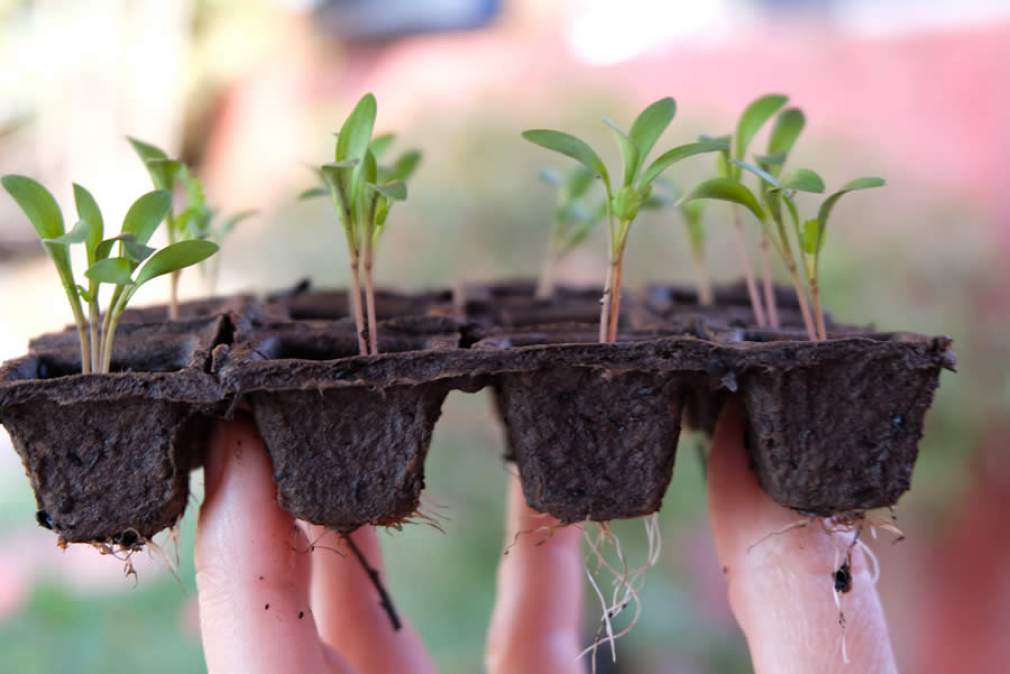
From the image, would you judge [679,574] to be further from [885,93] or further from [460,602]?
[885,93]

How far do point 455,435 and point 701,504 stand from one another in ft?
2.40

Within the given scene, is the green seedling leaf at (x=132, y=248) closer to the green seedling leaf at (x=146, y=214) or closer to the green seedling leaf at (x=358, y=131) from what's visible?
the green seedling leaf at (x=146, y=214)

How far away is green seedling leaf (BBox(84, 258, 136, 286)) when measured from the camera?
0.68m

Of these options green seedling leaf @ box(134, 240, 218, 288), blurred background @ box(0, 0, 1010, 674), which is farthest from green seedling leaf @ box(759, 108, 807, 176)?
blurred background @ box(0, 0, 1010, 674)

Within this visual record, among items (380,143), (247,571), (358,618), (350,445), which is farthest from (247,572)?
(380,143)

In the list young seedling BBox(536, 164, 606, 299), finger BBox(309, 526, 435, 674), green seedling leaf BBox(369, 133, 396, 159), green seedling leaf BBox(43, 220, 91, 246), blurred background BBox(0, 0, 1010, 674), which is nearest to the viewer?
green seedling leaf BBox(43, 220, 91, 246)

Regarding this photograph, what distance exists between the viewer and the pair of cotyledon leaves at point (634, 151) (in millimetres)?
713

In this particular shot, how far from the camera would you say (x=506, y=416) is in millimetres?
761

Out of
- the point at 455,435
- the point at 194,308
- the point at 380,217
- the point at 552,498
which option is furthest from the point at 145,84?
the point at 552,498

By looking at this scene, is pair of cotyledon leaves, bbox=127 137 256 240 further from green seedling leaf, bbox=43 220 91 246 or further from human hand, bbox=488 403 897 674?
human hand, bbox=488 403 897 674

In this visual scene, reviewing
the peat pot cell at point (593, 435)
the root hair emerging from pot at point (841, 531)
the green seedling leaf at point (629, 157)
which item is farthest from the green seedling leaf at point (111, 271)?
the root hair emerging from pot at point (841, 531)

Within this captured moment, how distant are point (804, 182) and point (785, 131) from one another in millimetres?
177

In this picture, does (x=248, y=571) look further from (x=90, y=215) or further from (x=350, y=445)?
(x=90, y=215)

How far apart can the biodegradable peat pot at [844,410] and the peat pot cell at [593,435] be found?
91 mm
